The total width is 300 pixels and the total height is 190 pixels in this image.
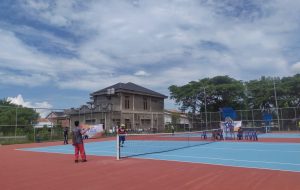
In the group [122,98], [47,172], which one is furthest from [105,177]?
[122,98]

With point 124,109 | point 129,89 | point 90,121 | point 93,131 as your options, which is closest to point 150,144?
point 93,131

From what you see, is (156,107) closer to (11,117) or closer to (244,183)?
(11,117)

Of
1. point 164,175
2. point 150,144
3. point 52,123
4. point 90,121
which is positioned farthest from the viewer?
point 90,121

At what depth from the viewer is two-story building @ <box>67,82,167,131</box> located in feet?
140

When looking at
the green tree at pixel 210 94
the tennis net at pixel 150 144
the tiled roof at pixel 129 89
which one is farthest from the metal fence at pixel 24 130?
the green tree at pixel 210 94

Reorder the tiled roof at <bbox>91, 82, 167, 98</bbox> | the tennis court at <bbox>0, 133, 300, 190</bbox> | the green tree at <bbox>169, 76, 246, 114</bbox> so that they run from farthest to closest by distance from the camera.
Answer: the green tree at <bbox>169, 76, 246, 114</bbox> → the tiled roof at <bbox>91, 82, 167, 98</bbox> → the tennis court at <bbox>0, 133, 300, 190</bbox>

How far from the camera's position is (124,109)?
4497 centimetres

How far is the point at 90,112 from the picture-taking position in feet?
140

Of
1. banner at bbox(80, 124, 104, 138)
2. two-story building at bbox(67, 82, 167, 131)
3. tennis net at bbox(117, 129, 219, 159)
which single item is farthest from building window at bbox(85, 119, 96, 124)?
tennis net at bbox(117, 129, 219, 159)

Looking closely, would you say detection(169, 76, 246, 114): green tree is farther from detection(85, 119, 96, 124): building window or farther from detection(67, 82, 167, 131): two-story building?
detection(85, 119, 96, 124): building window

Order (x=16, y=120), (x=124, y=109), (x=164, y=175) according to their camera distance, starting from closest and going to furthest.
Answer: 1. (x=164, y=175)
2. (x=16, y=120)
3. (x=124, y=109)

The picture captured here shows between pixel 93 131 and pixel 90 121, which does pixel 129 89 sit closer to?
A: pixel 90 121

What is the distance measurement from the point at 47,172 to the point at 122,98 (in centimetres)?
3463

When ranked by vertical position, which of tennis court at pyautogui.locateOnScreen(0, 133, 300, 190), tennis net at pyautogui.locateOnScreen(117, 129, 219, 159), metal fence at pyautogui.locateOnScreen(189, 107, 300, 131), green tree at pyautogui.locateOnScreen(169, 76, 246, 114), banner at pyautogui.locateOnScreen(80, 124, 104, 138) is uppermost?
green tree at pyautogui.locateOnScreen(169, 76, 246, 114)
